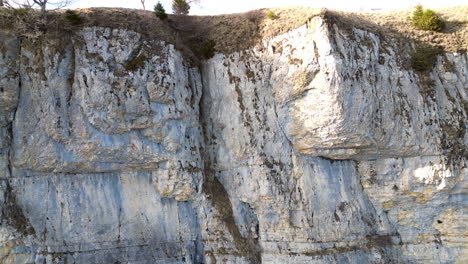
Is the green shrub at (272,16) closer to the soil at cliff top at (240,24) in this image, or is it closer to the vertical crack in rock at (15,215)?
the soil at cliff top at (240,24)

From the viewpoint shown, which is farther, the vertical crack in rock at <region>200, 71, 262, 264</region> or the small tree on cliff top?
the small tree on cliff top

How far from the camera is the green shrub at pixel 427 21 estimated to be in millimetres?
19062

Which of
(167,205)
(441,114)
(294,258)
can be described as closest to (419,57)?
(441,114)

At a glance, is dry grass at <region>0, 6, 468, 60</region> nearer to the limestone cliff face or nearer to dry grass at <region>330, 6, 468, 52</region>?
dry grass at <region>330, 6, 468, 52</region>

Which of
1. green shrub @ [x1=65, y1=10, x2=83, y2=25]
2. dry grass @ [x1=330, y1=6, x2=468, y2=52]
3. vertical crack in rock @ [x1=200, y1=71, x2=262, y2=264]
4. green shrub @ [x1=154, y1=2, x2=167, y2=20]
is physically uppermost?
green shrub @ [x1=154, y1=2, x2=167, y2=20]

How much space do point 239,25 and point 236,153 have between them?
6.21 meters

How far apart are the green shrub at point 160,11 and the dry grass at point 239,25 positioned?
0.86ft

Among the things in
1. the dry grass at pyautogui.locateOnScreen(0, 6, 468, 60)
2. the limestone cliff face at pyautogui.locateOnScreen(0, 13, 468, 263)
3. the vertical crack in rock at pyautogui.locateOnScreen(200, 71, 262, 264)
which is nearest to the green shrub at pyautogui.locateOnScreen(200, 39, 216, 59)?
the dry grass at pyautogui.locateOnScreen(0, 6, 468, 60)

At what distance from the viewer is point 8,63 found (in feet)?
52.9

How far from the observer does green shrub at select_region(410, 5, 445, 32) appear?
1906 centimetres

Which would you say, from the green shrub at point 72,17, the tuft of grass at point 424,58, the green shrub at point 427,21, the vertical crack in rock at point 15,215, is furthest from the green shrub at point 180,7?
the vertical crack in rock at point 15,215

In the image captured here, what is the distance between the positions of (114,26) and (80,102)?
12.3 ft

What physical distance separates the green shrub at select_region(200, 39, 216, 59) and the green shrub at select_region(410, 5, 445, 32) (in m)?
9.86

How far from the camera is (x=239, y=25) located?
19234 millimetres
